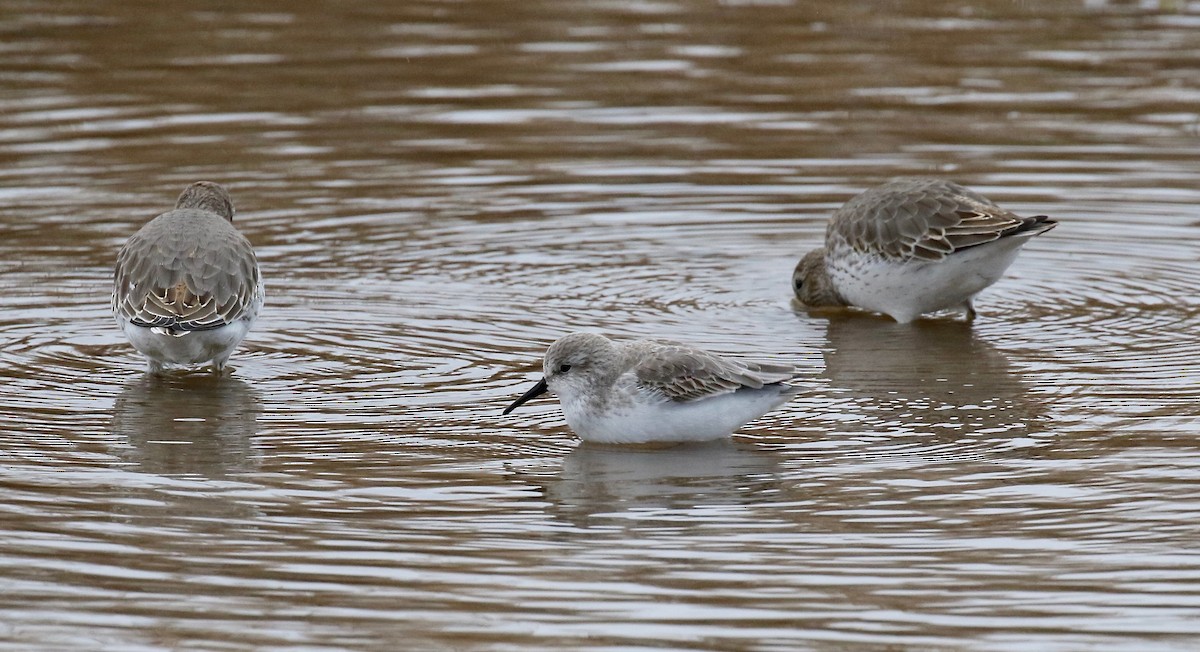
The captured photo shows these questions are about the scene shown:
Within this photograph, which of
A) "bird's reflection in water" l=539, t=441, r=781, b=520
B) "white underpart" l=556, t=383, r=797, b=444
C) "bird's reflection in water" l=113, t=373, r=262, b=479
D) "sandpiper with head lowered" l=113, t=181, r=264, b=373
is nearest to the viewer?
"bird's reflection in water" l=539, t=441, r=781, b=520

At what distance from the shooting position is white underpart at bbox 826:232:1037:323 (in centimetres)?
1234

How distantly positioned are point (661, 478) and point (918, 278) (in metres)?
3.92

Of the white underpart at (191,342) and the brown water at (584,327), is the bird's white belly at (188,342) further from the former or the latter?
the brown water at (584,327)

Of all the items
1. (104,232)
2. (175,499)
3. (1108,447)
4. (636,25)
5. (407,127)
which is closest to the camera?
(175,499)

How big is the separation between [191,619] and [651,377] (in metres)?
3.17

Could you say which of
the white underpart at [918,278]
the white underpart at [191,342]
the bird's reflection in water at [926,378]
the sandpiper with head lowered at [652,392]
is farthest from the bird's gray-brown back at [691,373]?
the white underpart at [918,278]

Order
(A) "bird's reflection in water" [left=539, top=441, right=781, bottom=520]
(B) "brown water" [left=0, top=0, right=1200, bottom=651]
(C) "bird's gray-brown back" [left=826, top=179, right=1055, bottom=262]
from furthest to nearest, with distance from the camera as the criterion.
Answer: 1. (C) "bird's gray-brown back" [left=826, top=179, right=1055, bottom=262]
2. (A) "bird's reflection in water" [left=539, top=441, right=781, bottom=520]
3. (B) "brown water" [left=0, top=0, right=1200, bottom=651]

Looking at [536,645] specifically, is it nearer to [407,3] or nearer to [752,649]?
[752,649]

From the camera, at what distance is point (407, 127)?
709 inches

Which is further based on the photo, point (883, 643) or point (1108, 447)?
point (1108, 447)

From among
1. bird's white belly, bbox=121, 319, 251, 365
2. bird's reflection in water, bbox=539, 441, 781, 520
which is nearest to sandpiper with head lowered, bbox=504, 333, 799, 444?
bird's reflection in water, bbox=539, 441, 781, 520

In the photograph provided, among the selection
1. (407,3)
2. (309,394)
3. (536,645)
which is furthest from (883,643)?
(407,3)

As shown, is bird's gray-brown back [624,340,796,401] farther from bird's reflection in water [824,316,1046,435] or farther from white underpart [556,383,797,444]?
bird's reflection in water [824,316,1046,435]

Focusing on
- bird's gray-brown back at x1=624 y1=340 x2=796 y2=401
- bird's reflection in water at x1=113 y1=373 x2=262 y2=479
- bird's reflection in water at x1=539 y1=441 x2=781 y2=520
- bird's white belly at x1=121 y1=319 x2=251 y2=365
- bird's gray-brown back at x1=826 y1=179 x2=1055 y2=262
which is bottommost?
bird's reflection in water at x1=113 y1=373 x2=262 y2=479
